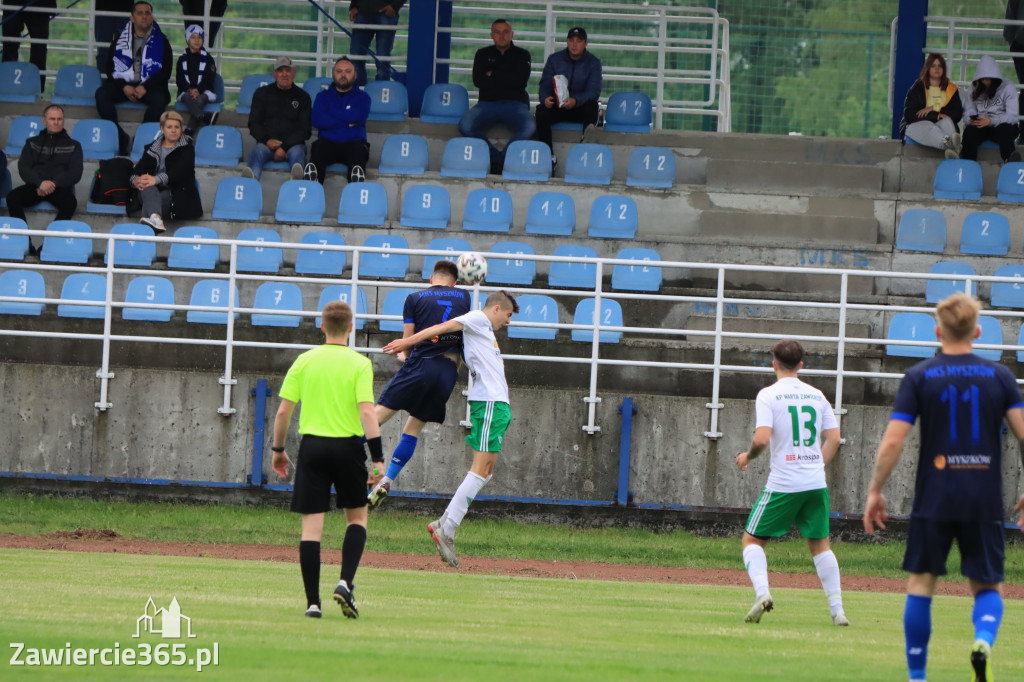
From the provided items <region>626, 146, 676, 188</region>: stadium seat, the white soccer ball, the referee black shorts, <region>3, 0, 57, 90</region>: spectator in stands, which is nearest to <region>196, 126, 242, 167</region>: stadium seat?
<region>3, 0, 57, 90</region>: spectator in stands

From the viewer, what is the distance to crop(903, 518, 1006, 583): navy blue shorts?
6.10 metres

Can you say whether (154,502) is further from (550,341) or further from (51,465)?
(550,341)

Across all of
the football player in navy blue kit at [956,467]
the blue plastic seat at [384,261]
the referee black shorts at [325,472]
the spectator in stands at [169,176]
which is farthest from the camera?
the spectator in stands at [169,176]

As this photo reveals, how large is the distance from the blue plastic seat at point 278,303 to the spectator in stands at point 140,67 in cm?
558

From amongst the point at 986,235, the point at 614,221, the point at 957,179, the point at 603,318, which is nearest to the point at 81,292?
→ the point at 603,318

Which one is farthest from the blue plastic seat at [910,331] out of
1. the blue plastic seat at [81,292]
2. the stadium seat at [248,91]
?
the stadium seat at [248,91]

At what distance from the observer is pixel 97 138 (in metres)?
18.7

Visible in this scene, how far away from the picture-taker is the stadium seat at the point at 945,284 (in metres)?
15.7

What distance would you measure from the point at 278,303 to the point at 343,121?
4242 millimetres

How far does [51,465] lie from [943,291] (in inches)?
424

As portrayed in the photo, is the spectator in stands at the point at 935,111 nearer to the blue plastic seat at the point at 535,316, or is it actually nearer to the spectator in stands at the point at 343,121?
the blue plastic seat at the point at 535,316

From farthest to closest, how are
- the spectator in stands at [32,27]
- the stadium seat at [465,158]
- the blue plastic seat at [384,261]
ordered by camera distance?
1. the spectator in stands at [32,27]
2. the stadium seat at [465,158]
3. the blue plastic seat at [384,261]

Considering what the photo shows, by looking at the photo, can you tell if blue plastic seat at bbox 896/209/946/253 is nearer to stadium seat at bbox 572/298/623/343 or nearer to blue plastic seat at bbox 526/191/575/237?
blue plastic seat at bbox 526/191/575/237

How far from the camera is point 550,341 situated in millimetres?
14312
